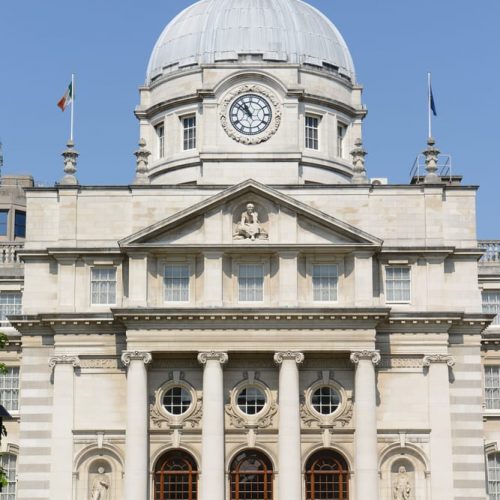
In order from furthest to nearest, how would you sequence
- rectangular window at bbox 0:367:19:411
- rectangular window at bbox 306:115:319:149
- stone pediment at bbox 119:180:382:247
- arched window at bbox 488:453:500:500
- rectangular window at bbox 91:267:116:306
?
rectangular window at bbox 306:115:319:149 < rectangular window at bbox 0:367:19:411 < arched window at bbox 488:453:500:500 < rectangular window at bbox 91:267:116:306 < stone pediment at bbox 119:180:382:247

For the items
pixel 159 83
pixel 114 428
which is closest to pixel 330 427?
pixel 114 428

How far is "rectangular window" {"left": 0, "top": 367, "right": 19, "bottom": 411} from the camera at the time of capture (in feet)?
228

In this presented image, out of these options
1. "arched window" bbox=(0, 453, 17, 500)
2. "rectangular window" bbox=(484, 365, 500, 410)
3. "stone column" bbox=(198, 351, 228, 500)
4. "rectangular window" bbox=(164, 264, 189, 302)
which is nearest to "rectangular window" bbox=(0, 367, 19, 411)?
"arched window" bbox=(0, 453, 17, 500)

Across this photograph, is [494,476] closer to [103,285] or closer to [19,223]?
[103,285]

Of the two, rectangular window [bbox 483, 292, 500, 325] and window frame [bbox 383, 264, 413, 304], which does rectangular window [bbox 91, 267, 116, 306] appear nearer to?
window frame [bbox 383, 264, 413, 304]

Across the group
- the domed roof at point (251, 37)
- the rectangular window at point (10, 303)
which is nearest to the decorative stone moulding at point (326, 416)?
the rectangular window at point (10, 303)

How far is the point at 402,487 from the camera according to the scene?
61.9 m

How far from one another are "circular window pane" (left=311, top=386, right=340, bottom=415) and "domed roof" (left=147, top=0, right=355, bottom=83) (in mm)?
18988

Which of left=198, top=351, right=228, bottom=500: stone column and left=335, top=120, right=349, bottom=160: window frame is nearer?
left=198, top=351, right=228, bottom=500: stone column

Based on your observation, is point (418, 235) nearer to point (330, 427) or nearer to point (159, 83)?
point (330, 427)

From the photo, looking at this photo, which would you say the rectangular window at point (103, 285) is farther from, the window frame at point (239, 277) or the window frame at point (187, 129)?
the window frame at point (187, 129)

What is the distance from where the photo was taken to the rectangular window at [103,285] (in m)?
64.1

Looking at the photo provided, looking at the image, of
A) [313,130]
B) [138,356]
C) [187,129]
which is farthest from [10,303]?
[313,130]

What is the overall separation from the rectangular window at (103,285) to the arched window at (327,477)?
442 inches
